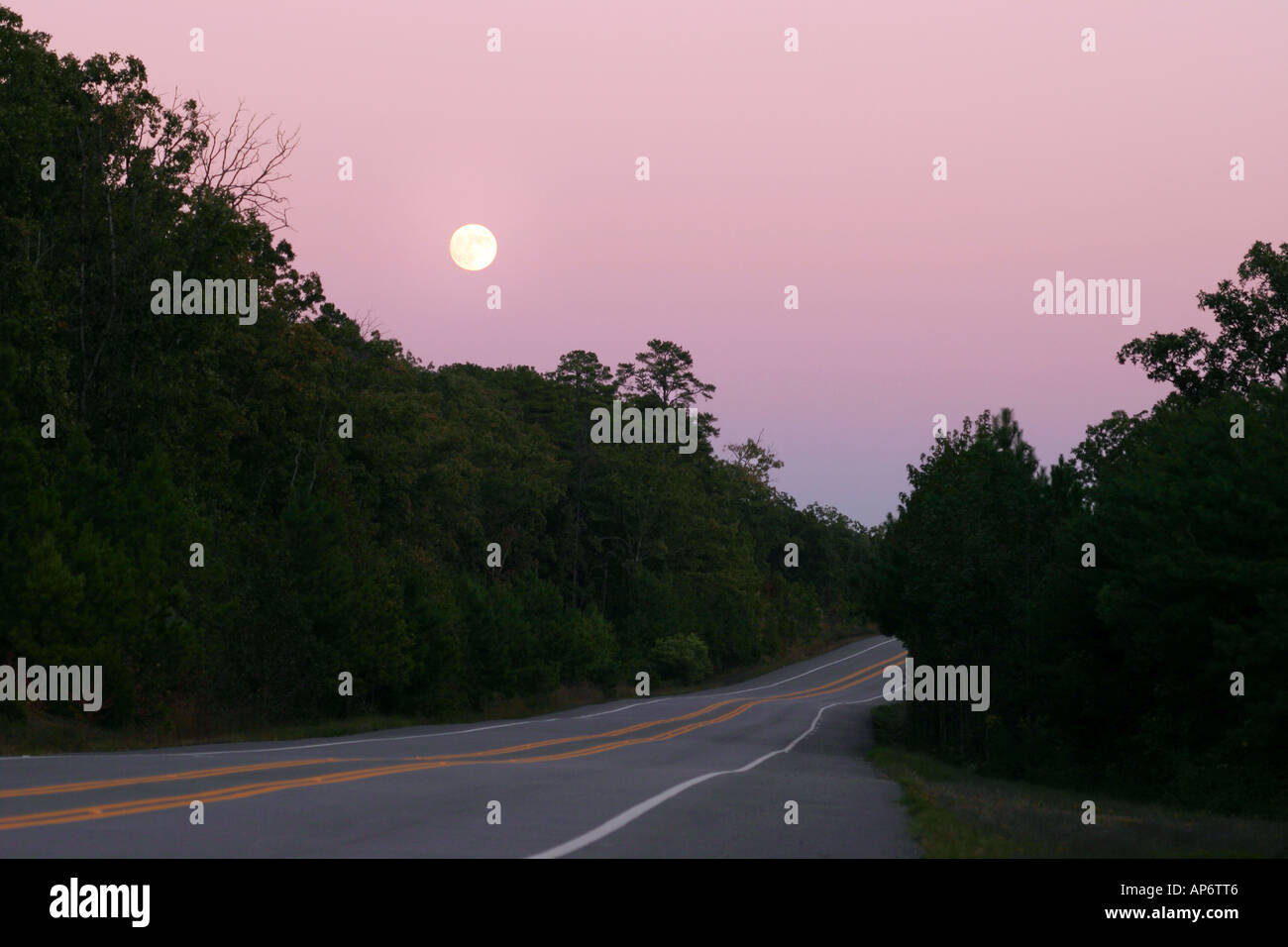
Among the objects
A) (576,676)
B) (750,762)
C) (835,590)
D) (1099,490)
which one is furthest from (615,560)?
(750,762)

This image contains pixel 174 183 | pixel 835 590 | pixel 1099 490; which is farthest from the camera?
pixel 835 590

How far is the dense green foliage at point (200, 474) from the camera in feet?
92.9

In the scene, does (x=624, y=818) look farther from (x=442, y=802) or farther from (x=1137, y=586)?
(x=1137, y=586)

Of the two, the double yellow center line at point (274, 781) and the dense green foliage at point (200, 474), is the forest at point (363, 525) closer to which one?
the dense green foliage at point (200, 474)

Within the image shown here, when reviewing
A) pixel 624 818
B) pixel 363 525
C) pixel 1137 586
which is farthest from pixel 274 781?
pixel 363 525

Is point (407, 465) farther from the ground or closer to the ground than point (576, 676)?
farther from the ground

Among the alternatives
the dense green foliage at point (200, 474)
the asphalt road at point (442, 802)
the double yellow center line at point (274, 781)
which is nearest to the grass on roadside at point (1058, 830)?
the asphalt road at point (442, 802)

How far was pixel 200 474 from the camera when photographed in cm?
4544

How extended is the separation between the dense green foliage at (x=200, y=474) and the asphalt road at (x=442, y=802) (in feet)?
17.8

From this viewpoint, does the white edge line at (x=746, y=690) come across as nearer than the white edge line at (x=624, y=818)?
No

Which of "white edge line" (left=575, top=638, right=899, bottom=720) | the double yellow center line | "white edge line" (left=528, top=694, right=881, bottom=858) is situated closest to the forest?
"white edge line" (left=575, top=638, right=899, bottom=720)
